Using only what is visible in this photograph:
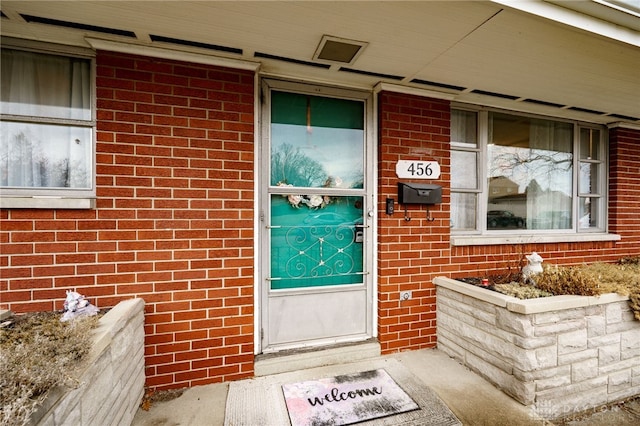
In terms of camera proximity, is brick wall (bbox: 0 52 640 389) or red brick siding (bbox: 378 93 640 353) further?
red brick siding (bbox: 378 93 640 353)

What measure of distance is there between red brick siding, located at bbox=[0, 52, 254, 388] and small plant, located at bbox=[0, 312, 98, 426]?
0.59 metres

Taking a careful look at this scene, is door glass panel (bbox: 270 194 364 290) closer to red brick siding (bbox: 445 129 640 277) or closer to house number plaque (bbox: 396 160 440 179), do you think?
house number plaque (bbox: 396 160 440 179)

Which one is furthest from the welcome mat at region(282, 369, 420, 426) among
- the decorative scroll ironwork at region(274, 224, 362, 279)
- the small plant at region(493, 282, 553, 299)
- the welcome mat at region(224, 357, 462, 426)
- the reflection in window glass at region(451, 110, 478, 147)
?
the reflection in window glass at region(451, 110, 478, 147)

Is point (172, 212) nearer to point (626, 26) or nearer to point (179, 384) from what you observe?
point (179, 384)

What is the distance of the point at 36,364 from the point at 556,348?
326cm

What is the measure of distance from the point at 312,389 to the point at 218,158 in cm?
211

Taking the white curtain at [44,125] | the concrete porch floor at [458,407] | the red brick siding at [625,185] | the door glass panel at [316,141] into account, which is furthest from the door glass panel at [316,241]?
the red brick siding at [625,185]

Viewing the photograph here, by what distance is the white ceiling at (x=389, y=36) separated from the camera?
1848 millimetres

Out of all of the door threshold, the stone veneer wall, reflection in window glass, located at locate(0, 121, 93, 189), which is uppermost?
reflection in window glass, located at locate(0, 121, 93, 189)

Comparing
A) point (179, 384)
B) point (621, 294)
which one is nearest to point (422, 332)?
point (621, 294)

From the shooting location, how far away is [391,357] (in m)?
2.90

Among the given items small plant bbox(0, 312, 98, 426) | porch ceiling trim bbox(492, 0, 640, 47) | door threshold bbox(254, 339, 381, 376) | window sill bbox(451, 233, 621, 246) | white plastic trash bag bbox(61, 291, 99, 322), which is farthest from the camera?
window sill bbox(451, 233, 621, 246)

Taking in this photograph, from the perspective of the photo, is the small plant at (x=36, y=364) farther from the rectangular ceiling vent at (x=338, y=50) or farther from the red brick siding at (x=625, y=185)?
the red brick siding at (x=625, y=185)

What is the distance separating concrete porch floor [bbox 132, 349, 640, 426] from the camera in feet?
6.81
